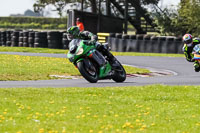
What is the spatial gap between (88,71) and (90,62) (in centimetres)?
23

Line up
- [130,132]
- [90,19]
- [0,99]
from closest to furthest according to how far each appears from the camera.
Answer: [130,132] → [0,99] → [90,19]

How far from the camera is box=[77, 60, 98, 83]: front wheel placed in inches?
503

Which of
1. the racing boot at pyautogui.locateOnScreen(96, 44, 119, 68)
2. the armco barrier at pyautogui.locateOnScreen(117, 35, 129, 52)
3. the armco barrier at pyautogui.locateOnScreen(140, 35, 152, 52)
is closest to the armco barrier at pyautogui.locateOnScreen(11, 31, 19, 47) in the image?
the armco barrier at pyautogui.locateOnScreen(117, 35, 129, 52)

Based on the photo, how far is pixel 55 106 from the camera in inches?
352

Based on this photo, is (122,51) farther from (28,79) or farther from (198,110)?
(198,110)

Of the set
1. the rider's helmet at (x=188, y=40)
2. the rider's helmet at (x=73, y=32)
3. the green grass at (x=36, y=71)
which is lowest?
the green grass at (x=36, y=71)

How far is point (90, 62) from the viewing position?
1305 centimetres

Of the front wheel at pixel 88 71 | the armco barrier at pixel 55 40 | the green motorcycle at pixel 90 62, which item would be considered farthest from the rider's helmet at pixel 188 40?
the armco barrier at pixel 55 40

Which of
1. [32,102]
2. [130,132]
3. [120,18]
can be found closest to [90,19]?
[120,18]

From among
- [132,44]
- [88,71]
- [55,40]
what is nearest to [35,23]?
[55,40]

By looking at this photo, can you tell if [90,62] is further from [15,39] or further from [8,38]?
[8,38]

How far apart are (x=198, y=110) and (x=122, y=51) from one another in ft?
67.6

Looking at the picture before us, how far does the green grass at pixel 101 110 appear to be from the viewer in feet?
23.6

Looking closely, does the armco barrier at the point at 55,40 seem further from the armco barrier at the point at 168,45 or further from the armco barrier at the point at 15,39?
the armco barrier at the point at 168,45
